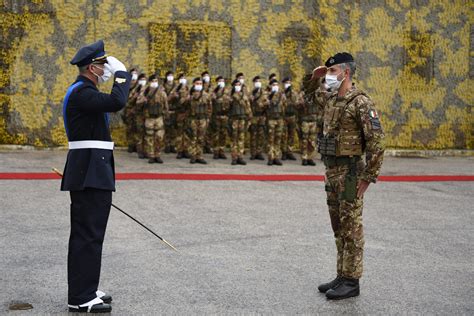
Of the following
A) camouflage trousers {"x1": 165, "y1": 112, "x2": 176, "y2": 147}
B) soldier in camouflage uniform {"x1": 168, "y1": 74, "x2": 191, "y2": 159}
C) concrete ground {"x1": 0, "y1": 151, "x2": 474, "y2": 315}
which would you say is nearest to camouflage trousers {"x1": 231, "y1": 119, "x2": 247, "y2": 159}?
soldier in camouflage uniform {"x1": 168, "y1": 74, "x2": 191, "y2": 159}

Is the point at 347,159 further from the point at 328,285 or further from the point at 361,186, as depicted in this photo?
the point at 328,285

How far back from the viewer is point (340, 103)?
5.91 metres

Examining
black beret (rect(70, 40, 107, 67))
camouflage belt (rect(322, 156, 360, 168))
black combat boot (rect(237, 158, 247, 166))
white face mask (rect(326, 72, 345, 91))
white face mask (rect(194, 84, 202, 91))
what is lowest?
black combat boot (rect(237, 158, 247, 166))

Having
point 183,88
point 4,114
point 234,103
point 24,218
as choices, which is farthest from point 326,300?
point 4,114

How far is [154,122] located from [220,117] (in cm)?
215

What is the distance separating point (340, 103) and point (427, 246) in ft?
8.78

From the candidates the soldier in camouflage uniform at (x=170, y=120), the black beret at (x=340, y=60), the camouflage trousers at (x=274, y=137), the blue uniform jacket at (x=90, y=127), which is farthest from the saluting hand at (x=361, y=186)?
the soldier in camouflage uniform at (x=170, y=120)

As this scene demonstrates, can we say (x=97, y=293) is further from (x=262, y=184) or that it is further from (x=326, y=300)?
(x=262, y=184)

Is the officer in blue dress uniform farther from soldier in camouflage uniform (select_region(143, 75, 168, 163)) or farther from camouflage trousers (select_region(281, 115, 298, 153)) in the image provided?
camouflage trousers (select_region(281, 115, 298, 153))

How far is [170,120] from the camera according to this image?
17547mm

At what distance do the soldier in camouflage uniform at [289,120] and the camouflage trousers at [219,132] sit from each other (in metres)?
1.44

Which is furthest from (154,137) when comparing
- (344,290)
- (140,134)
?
(344,290)

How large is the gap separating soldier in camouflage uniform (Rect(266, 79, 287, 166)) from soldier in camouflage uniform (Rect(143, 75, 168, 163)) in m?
2.37

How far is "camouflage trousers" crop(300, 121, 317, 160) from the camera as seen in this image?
1636 cm
